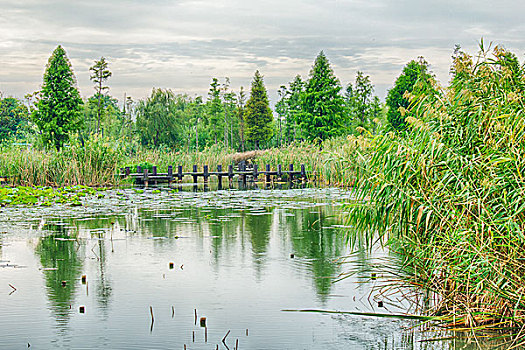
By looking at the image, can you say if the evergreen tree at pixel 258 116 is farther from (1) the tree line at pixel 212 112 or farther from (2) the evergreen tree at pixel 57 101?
(2) the evergreen tree at pixel 57 101

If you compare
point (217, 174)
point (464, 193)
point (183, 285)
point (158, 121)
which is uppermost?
point (158, 121)

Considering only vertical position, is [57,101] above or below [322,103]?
below

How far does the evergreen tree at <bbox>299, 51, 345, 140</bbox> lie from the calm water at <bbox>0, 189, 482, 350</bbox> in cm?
2908

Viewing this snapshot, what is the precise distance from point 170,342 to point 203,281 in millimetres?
2145

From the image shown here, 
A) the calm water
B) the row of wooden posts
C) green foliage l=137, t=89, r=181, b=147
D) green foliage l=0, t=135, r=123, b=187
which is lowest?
the calm water

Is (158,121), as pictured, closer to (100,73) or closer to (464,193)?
(100,73)

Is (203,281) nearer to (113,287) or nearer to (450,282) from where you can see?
(113,287)

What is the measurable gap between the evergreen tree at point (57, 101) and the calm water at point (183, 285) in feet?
67.6

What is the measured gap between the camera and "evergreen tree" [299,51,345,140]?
41.4 metres

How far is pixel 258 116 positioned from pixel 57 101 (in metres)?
22.2

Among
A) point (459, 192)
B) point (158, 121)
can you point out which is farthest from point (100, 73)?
point (459, 192)

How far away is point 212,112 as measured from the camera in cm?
5441

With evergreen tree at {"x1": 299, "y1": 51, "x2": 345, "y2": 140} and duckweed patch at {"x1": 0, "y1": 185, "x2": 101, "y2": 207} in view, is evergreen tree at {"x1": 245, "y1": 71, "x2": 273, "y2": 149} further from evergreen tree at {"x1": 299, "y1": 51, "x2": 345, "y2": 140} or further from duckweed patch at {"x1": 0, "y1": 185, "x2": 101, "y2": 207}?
duckweed patch at {"x1": 0, "y1": 185, "x2": 101, "y2": 207}

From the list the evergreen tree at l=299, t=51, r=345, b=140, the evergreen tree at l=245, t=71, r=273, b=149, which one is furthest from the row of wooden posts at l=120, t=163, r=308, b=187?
the evergreen tree at l=245, t=71, r=273, b=149
